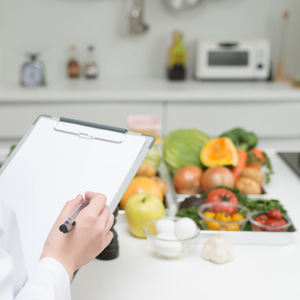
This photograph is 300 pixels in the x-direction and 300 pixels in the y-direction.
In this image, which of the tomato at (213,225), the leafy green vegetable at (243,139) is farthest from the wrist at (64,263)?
the leafy green vegetable at (243,139)

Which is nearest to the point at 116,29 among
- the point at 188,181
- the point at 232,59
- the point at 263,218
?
the point at 232,59

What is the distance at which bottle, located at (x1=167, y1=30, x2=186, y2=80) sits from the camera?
329cm

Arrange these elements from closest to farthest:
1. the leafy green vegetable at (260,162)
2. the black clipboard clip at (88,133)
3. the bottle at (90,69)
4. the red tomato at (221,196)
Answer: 1. the black clipboard clip at (88,133)
2. the red tomato at (221,196)
3. the leafy green vegetable at (260,162)
4. the bottle at (90,69)

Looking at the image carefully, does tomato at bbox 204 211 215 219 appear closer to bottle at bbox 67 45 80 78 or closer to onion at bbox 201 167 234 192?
onion at bbox 201 167 234 192

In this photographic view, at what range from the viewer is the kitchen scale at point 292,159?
176 centimetres

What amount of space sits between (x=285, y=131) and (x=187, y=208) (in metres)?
1.84

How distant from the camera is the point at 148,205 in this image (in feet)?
4.14

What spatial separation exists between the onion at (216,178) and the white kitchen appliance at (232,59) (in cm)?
188

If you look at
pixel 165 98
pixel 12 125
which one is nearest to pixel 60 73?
pixel 12 125

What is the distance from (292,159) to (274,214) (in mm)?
672

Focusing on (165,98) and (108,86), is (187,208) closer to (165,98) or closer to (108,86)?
(165,98)

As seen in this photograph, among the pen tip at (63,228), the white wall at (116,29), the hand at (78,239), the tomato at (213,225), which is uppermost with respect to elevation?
the white wall at (116,29)

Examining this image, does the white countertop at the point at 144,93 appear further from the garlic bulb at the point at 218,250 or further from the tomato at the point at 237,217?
the garlic bulb at the point at 218,250

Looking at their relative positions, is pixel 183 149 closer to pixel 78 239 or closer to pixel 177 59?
pixel 78 239
